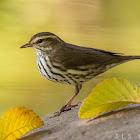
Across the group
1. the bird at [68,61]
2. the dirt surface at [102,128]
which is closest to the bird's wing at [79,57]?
the bird at [68,61]

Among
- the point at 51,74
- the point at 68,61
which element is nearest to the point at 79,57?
the point at 68,61

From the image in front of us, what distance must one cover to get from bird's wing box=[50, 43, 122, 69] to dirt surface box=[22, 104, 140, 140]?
52cm

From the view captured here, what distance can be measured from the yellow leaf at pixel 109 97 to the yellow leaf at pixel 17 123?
0.15 metres

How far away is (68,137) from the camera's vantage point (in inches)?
38.4

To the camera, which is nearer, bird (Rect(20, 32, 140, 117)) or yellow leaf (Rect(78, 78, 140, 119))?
yellow leaf (Rect(78, 78, 140, 119))

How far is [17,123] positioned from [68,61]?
25.4 inches

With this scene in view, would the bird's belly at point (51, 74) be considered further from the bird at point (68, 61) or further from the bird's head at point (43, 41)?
the bird's head at point (43, 41)

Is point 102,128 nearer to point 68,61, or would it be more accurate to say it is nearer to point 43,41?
point 68,61

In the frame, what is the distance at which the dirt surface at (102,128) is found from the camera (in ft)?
3.02

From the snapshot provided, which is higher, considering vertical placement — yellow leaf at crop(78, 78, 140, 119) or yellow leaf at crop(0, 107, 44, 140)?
yellow leaf at crop(78, 78, 140, 119)

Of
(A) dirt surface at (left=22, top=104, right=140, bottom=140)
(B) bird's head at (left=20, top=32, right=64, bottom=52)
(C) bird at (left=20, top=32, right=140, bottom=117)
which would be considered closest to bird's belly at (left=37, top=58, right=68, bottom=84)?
(C) bird at (left=20, top=32, right=140, bottom=117)

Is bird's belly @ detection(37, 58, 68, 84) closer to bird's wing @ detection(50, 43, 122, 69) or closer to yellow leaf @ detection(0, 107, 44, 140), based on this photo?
bird's wing @ detection(50, 43, 122, 69)

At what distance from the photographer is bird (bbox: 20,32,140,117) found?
1594 mm

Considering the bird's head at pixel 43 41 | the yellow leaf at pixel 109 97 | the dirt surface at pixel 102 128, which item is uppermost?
the bird's head at pixel 43 41
